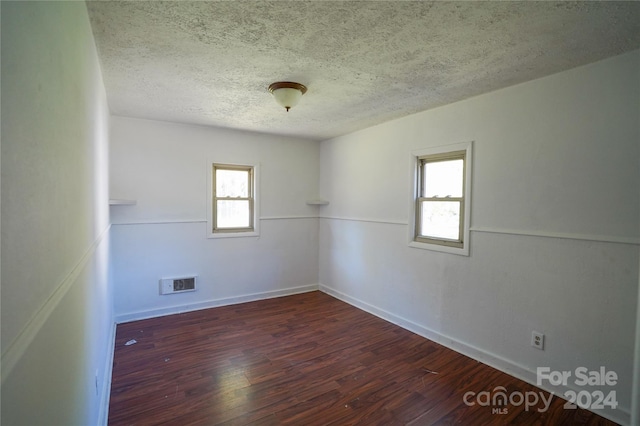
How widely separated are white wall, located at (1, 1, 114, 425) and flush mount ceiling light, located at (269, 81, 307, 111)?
1355 millimetres

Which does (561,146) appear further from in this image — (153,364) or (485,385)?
(153,364)

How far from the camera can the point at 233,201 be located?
14.9 feet

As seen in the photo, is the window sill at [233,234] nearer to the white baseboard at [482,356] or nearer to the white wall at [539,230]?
the white baseboard at [482,356]

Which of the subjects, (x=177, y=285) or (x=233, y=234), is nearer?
(x=177, y=285)

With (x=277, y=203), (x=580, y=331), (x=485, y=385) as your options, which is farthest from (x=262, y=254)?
(x=580, y=331)

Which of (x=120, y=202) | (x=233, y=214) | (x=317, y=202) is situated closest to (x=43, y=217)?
(x=120, y=202)

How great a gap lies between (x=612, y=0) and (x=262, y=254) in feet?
14.0

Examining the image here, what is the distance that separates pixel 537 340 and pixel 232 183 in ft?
13.0

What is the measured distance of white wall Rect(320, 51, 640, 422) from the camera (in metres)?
2.14

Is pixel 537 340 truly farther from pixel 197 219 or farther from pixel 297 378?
pixel 197 219

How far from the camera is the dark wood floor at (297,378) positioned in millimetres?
2193

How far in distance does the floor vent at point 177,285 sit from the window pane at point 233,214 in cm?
84

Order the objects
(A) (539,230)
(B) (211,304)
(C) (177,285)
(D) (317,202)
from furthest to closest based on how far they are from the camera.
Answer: (D) (317,202), (B) (211,304), (C) (177,285), (A) (539,230)

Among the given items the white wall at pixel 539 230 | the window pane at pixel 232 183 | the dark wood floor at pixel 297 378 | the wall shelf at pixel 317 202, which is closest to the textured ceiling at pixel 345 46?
the white wall at pixel 539 230
